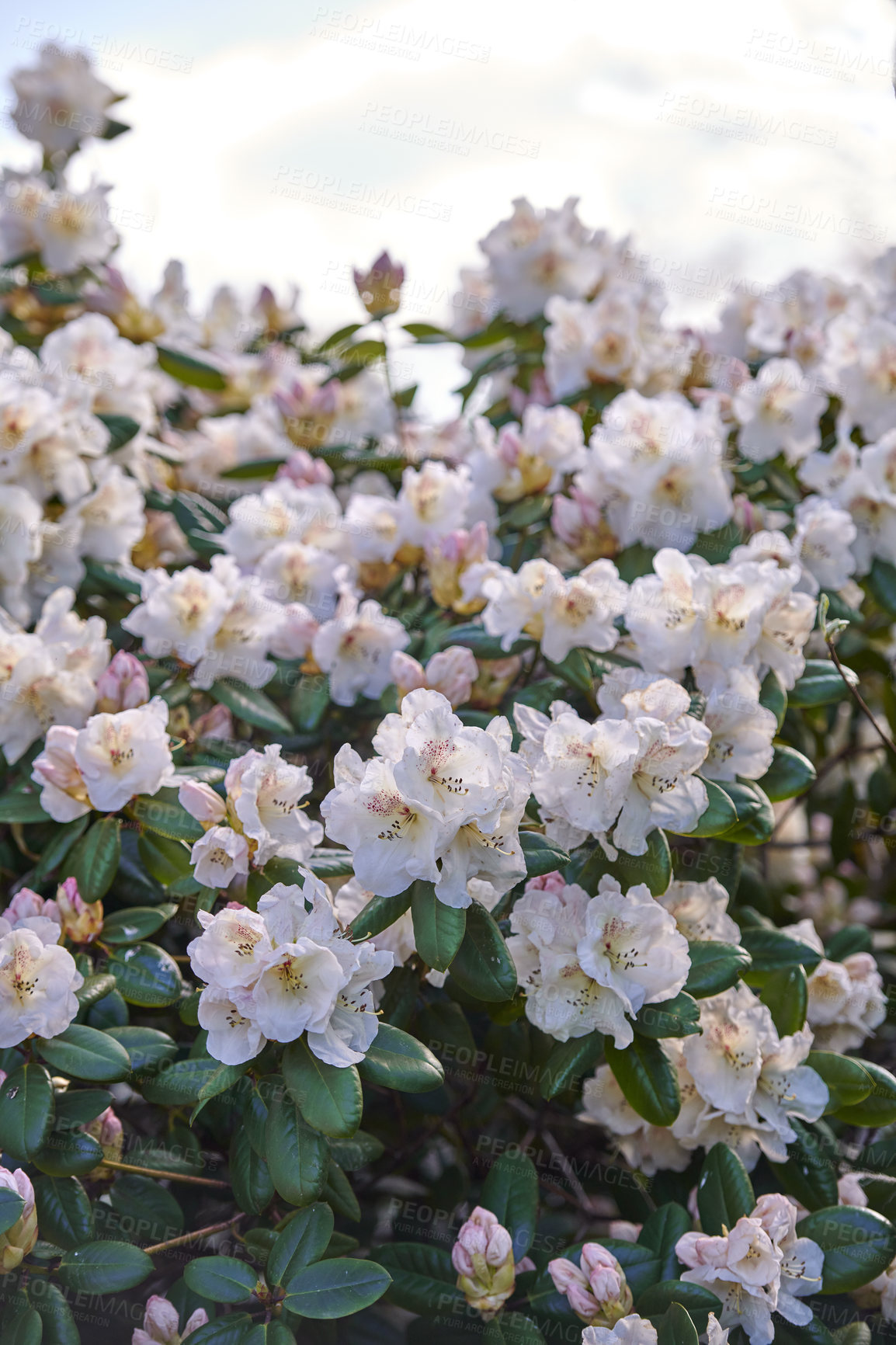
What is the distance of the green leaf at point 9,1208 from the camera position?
37.7 inches

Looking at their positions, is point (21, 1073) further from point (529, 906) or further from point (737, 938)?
point (737, 938)

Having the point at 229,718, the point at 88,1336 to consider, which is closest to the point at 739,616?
the point at 229,718

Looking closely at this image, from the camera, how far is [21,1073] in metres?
1.12

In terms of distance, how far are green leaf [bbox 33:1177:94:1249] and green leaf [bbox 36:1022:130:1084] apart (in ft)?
0.43

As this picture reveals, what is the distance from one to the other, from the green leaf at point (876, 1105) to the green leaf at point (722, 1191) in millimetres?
194

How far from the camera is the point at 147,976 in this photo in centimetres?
125

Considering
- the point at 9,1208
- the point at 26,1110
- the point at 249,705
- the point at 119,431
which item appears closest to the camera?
the point at 9,1208

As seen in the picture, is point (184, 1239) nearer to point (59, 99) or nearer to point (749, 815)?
point (749, 815)

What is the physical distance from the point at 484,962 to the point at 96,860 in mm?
509

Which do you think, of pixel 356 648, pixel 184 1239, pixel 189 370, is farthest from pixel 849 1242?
pixel 189 370

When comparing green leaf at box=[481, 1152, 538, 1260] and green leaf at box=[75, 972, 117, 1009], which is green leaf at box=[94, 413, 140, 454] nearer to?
green leaf at box=[75, 972, 117, 1009]

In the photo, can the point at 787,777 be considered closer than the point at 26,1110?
No

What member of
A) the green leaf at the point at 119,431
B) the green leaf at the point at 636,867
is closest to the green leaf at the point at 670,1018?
the green leaf at the point at 636,867

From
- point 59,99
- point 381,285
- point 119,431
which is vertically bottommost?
point 119,431
